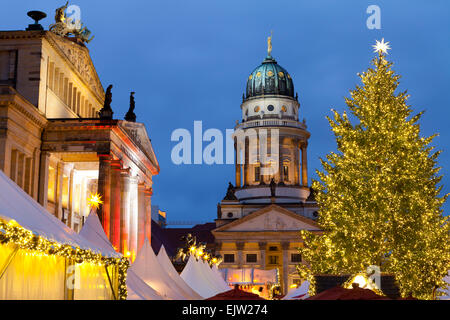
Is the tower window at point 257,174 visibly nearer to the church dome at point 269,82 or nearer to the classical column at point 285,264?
the church dome at point 269,82

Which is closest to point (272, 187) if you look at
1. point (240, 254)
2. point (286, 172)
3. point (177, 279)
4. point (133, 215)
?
point (286, 172)

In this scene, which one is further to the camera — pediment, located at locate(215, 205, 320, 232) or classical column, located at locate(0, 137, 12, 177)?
pediment, located at locate(215, 205, 320, 232)

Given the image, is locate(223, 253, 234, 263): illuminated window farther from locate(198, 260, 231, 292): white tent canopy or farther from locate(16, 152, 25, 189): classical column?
locate(16, 152, 25, 189): classical column

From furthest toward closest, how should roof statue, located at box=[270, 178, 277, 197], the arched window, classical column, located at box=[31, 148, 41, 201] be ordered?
1. the arched window
2. roof statue, located at box=[270, 178, 277, 197]
3. classical column, located at box=[31, 148, 41, 201]

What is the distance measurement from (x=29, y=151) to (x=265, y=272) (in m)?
50.2

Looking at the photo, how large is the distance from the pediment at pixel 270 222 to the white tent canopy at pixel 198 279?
55265 millimetres

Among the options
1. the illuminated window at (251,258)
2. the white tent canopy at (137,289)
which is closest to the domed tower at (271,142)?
the illuminated window at (251,258)

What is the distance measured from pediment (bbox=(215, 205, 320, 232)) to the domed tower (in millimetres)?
6355

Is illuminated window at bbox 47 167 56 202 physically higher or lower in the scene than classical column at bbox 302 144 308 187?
lower

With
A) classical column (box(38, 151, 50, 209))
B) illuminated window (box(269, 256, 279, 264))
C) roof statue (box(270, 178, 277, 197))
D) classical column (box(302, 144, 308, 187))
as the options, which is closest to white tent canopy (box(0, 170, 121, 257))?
classical column (box(38, 151, 50, 209))

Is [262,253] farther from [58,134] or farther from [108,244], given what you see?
[108,244]

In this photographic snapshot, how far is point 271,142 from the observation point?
104625mm

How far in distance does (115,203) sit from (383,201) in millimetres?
20019

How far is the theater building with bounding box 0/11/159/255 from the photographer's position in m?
37.4
